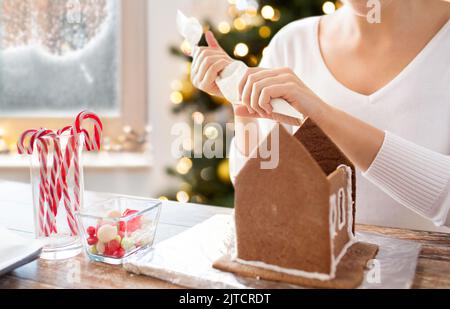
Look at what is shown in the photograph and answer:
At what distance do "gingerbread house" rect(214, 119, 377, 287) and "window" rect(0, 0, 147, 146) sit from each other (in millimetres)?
1654

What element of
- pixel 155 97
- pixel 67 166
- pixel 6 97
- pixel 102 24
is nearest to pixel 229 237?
pixel 67 166

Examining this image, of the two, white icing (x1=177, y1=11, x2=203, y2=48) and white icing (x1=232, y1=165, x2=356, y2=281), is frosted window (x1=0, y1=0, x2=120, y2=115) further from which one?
white icing (x1=232, y1=165, x2=356, y2=281)

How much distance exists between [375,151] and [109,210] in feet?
1.50

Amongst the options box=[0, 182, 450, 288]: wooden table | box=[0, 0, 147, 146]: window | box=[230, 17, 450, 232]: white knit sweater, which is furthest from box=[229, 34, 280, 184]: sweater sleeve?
box=[0, 0, 147, 146]: window

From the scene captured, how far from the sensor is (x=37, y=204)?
2.56 feet

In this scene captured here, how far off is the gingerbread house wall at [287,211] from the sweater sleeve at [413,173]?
0.28 meters

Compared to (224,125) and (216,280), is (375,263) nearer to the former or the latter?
(216,280)

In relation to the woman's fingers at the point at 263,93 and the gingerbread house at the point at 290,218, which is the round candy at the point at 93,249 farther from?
the woman's fingers at the point at 263,93

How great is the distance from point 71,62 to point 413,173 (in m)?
1.77

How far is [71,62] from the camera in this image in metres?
2.22

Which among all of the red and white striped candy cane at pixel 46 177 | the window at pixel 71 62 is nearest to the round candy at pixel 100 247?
the red and white striped candy cane at pixel 46 177

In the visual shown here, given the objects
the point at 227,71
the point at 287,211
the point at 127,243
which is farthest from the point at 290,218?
the point at 227,71

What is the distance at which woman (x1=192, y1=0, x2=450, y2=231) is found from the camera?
2.79ft
